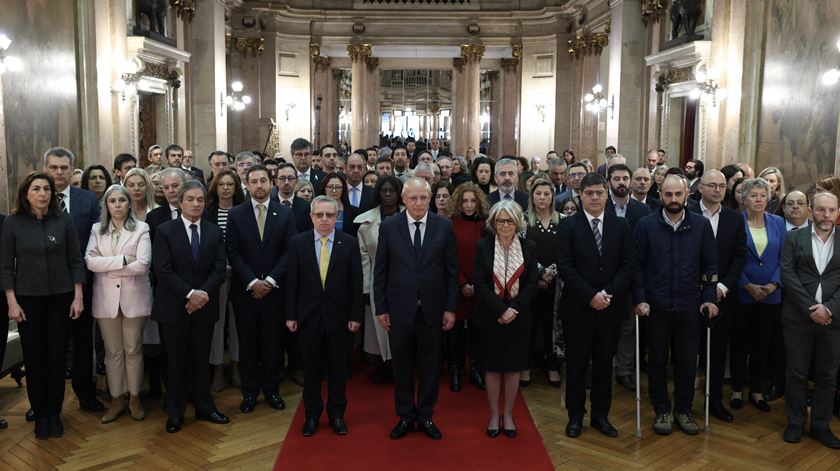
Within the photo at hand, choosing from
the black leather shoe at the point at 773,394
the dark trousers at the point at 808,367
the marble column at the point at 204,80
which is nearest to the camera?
the dark trousers at the point at 808,367

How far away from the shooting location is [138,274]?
5.71 meters

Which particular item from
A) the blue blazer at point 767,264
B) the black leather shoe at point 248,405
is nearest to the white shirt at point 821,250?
the blue blazer at point 767,264

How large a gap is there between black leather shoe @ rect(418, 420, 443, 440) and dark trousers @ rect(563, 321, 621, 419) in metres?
1.08

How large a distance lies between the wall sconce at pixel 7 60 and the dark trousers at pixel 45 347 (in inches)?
166

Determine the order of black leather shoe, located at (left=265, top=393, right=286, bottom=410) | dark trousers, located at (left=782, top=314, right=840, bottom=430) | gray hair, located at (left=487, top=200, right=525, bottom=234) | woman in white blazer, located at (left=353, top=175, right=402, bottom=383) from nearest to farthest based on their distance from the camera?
gray hair, located at (left=487, top=200, right=525, bottom=234)
dark trousers, located at (left=782, top=314, right=840, bottom=430)
black leather shoe, located at (left=265, top=393, right=286, bottom=410)
woman in white blazer, located at (left=353, top=175, right=402, bottom=383)

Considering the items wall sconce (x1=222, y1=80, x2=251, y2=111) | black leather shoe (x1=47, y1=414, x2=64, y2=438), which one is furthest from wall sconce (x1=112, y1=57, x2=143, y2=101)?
black leather shoe (x1=47, y1=414, x2=64, y2=438)

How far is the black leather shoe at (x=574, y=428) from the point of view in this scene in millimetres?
5664

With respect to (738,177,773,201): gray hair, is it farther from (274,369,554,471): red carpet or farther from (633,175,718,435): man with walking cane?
(274,369,554,471): red carpet

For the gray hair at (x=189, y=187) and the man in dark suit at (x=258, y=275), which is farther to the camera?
the man in dark suit at (x=258, y=275)

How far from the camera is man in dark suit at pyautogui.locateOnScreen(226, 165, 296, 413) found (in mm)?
6027

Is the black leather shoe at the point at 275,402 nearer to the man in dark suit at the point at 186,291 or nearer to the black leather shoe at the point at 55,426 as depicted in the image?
the man in dark suit at the point at 186,291

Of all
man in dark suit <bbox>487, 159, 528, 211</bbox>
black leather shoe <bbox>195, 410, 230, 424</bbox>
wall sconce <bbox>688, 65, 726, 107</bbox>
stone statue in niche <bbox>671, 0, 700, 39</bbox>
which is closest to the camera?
black leather shoe <bbox>195, 410, 230, 424</bbox>

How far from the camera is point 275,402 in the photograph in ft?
20.6

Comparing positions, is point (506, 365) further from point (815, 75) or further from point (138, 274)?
point (815, 75)
